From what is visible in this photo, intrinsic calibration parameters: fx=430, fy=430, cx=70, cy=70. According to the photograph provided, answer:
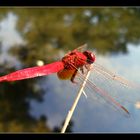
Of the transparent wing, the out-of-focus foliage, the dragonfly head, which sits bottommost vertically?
the out-of-focus foliage

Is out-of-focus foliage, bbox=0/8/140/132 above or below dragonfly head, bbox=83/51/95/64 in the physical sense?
below

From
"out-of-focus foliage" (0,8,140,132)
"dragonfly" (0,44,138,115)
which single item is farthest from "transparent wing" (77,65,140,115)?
"out-of-focus foliage" (0,8,140,132)

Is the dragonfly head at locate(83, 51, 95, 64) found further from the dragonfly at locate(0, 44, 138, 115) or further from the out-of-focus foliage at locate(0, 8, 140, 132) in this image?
the out-of-focus foliage at locate(0, 8, 140, 132)

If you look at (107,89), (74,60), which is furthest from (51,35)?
(74,60)

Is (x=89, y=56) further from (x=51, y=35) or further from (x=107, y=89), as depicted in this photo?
(x=51, y=35)

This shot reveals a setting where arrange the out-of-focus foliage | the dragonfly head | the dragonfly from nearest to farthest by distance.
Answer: the dragonfly < the dragonfly head < the out-of-focus foliage

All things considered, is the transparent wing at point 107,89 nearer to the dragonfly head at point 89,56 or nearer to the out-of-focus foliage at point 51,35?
the dragonfly head at point 89,56
